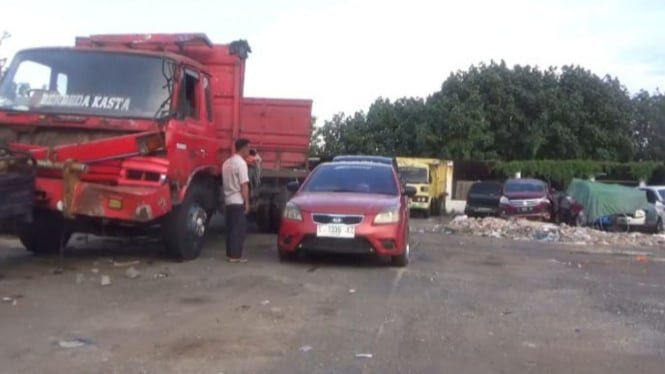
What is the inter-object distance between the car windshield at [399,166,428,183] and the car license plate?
20.1 meters

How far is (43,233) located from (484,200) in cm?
2236

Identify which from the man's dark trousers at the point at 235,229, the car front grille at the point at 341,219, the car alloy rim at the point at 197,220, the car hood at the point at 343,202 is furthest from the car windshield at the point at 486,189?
the car alloy rim at the point at 197,220

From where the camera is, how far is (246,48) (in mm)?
13586

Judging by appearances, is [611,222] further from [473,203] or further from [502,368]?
[502,368]

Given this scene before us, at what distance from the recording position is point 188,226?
11492 mm

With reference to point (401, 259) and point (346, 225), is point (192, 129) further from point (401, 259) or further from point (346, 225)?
point (401, 259)

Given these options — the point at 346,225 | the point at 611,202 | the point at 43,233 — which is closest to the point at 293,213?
the point at 346,225

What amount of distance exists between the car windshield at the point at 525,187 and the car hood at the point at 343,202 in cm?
1619

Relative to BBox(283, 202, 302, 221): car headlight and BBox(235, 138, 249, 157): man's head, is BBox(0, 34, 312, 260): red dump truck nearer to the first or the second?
BBox(235, 138, 249, 157): man's head

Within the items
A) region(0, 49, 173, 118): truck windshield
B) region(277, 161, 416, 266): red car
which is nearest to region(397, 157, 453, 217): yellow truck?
region(277, 161, 416, 266): red car

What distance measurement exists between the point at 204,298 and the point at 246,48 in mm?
5616

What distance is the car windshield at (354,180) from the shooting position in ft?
42.0

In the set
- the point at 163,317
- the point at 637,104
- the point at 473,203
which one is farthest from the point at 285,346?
the point at 637,104

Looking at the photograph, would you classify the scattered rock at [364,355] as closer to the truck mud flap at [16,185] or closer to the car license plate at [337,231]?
the truck mud flap at [16,185]
